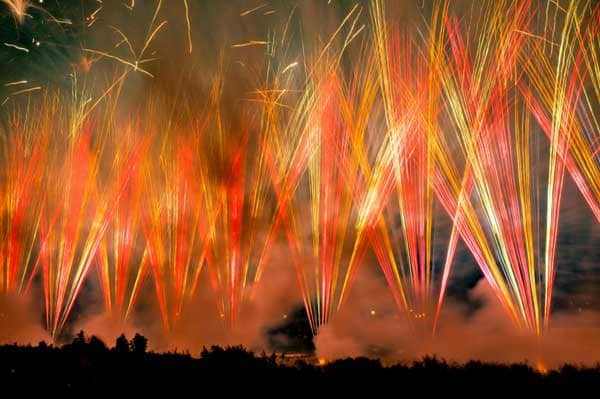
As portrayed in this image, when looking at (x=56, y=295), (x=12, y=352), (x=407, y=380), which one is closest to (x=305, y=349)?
(x=56, y=295)

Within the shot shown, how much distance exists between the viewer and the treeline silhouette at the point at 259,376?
6.59 m

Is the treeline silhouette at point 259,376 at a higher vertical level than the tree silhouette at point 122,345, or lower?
lower

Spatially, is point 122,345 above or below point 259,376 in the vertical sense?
above

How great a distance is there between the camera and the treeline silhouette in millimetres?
6594

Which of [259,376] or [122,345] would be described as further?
[122,345]

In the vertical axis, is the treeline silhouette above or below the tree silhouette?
below

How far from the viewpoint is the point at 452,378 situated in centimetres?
686

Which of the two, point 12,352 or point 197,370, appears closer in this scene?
point 197,370

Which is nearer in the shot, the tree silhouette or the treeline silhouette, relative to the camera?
the treeline silhouette

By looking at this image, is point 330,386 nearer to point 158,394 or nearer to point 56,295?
point 158,394

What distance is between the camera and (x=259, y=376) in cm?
761

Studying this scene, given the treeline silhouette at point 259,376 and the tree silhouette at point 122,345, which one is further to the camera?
the tree silhouette at point 122,345

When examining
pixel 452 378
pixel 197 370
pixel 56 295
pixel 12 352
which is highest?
pixel 56 295

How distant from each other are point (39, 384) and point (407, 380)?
6.37 metres
